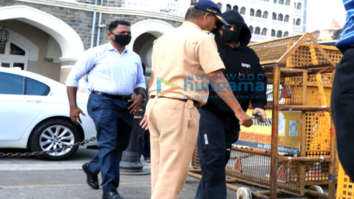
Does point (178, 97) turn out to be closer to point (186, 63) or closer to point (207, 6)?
point (186, 63)

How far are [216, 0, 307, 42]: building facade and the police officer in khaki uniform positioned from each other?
53913mm

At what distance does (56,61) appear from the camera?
20.3 meters

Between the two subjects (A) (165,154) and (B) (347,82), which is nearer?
(B) (347,82)

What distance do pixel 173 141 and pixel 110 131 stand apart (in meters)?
1.57

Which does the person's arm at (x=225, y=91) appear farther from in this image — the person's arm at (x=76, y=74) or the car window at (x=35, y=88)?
the car window at (x=35, y=88)

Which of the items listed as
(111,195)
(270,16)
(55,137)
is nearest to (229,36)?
(111,195)

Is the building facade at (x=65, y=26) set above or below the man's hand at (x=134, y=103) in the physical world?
above

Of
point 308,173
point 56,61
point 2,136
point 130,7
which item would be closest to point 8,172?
point 2,136

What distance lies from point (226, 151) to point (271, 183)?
92 centimetres

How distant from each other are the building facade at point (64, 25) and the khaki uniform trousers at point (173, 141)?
14366mm

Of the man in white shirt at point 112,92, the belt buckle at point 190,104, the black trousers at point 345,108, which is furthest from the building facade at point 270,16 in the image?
the black trousers at point 345,108

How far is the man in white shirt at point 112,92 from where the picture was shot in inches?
182

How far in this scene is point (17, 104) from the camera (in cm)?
774

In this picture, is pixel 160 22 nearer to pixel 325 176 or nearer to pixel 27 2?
pixel 27 2
